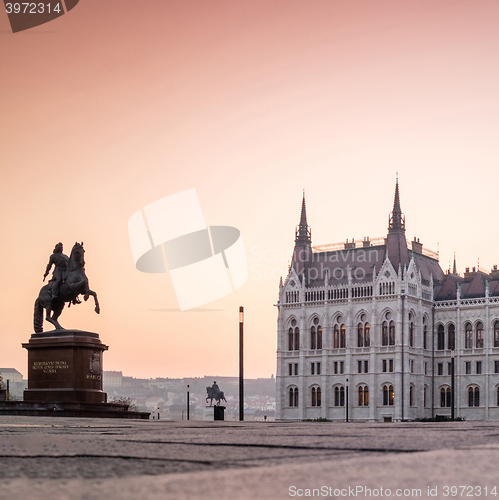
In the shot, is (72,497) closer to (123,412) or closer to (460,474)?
(460,474)

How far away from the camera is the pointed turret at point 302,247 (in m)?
103

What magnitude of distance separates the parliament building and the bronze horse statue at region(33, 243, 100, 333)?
5716 cm

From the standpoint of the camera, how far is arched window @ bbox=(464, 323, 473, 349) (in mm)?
90450

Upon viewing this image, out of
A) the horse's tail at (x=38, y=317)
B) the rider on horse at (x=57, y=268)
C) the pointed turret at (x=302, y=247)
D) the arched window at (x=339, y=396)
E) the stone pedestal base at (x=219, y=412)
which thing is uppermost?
the pointed turret at (x=302, y=247)

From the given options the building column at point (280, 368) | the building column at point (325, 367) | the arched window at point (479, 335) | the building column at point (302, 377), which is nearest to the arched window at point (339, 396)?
the building column at point (325, 367)

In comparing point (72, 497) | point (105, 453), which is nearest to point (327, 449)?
point (105, 453)

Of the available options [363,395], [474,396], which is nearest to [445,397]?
[474,396]

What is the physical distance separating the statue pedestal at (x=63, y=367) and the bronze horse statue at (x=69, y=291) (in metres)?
1.21

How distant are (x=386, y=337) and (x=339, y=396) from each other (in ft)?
27.1

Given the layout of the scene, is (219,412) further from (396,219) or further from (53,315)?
(396,219)

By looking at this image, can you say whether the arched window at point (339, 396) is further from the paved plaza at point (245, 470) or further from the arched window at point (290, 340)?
the paved plaza at point (245, 470)

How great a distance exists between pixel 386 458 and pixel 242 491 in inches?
76.0

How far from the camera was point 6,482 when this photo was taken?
4.57 m

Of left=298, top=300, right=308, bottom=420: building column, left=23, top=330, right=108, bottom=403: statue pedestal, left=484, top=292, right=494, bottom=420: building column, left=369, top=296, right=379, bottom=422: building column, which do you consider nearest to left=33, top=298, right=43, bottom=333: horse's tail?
left=23, top=330, right=108, bottom=403: statue pedestal
